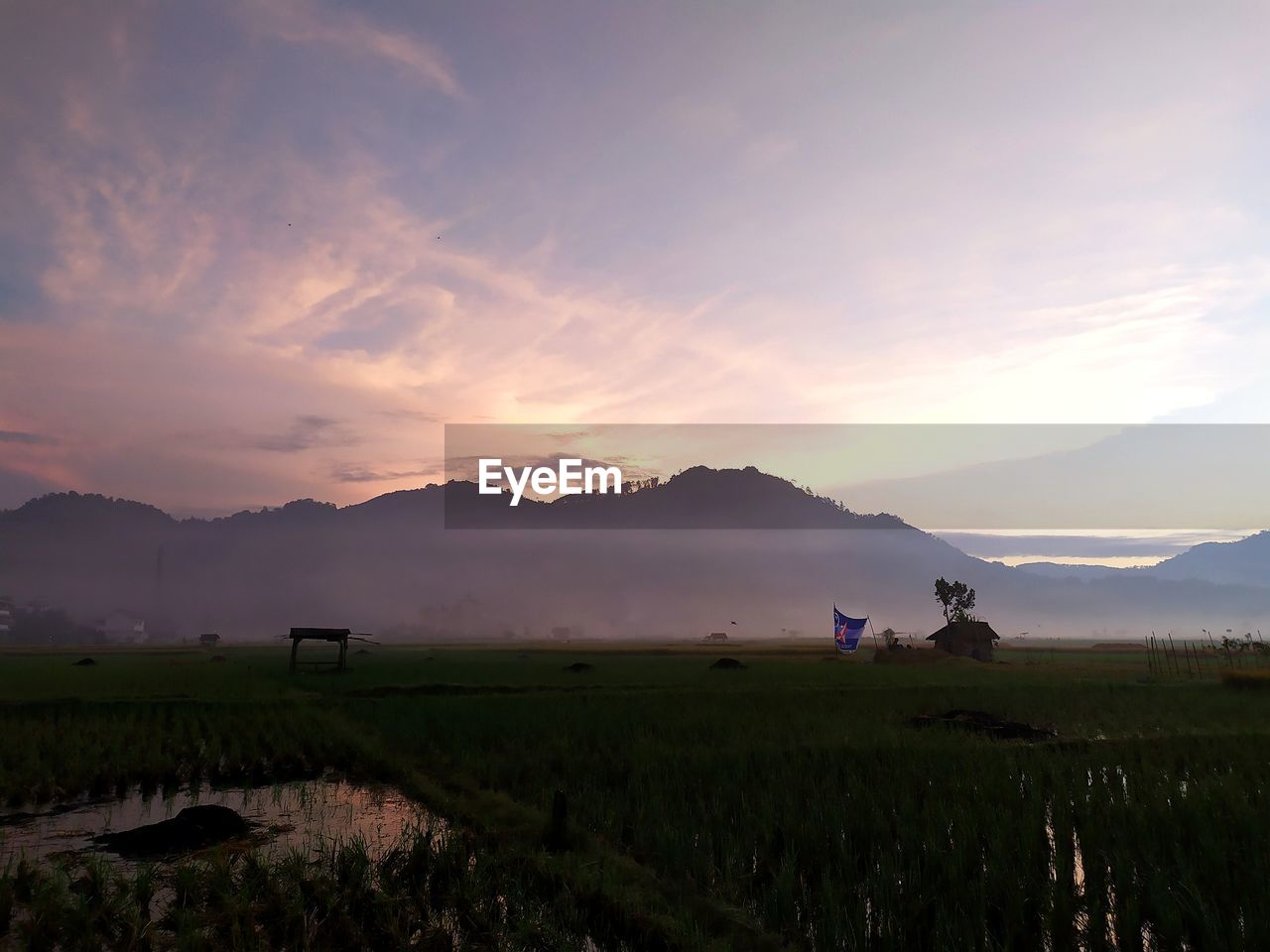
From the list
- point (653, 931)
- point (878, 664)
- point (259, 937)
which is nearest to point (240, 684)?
point (259, 937)

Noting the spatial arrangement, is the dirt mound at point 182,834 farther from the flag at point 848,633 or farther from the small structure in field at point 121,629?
the small structure in field at point 121,629

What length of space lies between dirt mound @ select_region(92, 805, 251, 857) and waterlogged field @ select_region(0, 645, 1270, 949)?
1.53 ft

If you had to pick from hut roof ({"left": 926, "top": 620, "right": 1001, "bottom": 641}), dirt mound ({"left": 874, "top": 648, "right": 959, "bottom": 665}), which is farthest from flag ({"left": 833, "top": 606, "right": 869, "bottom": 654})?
hut roof ({"left": 926, "top": 620, "right": 1001, "bottom": 641})

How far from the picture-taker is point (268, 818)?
33.6ft

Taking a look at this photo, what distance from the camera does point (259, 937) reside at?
6.33m

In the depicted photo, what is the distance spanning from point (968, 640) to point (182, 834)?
56329 mm

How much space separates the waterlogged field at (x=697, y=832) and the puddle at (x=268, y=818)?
1.06 ft

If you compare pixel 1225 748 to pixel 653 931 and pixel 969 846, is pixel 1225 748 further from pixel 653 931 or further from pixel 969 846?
pixel 653 931

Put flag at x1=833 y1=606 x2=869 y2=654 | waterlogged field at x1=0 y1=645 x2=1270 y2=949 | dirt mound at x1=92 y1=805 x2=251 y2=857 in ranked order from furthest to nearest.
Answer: flag at x1=833 y1=606 x2=869 y2=654 < dirt mound at x1=92 y1=805 x2=251 y2=857 < waterlogged field at x1=0 y1=645 x2=1270 y2=949

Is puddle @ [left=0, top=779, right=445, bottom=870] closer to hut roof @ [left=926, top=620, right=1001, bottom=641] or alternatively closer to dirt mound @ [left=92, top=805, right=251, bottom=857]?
dirt mound @ [left=92, top=805, right=251, bottom=857]

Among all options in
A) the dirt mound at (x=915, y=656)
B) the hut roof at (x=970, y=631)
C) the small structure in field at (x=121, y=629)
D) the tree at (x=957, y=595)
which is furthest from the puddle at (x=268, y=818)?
the small structure in field at (x=121, y=629)

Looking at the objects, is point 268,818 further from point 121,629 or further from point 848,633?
point 121,629

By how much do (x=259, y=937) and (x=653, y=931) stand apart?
3469mm

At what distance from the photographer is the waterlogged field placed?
21.1 ft
